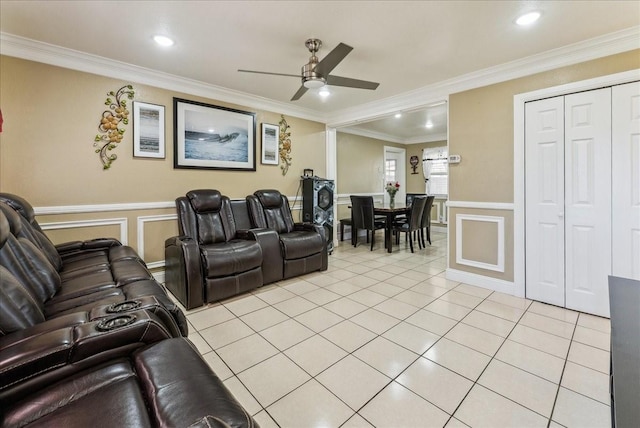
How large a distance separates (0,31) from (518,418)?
463 cm

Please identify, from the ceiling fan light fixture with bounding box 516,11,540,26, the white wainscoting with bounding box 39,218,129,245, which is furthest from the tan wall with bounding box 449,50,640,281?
the white wainscoting with bounding box 39,218,129,245

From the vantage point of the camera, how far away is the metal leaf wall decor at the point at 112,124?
3.02 meters

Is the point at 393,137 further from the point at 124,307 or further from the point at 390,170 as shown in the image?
the point at 124,307

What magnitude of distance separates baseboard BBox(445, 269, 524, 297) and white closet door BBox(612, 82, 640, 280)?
835 millimetres

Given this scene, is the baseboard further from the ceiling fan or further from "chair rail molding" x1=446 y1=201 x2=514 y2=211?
the ceiling fan

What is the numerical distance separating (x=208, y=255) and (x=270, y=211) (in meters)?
1.36

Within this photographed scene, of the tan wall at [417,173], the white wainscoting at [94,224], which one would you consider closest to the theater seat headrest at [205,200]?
the white wainscoting at [94,224]

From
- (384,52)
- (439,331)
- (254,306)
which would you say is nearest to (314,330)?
(254,306)

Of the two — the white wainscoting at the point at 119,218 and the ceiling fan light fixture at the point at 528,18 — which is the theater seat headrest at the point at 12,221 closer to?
the white wainscoting at the point at 119,218

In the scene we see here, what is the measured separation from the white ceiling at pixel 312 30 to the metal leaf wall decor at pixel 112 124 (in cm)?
36

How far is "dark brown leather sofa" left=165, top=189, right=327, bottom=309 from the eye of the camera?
283cm

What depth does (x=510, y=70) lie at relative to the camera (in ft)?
9.90

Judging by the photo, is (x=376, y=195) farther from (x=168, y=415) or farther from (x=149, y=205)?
(x=168, y=415)

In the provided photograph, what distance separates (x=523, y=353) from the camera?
2041 millimetres
